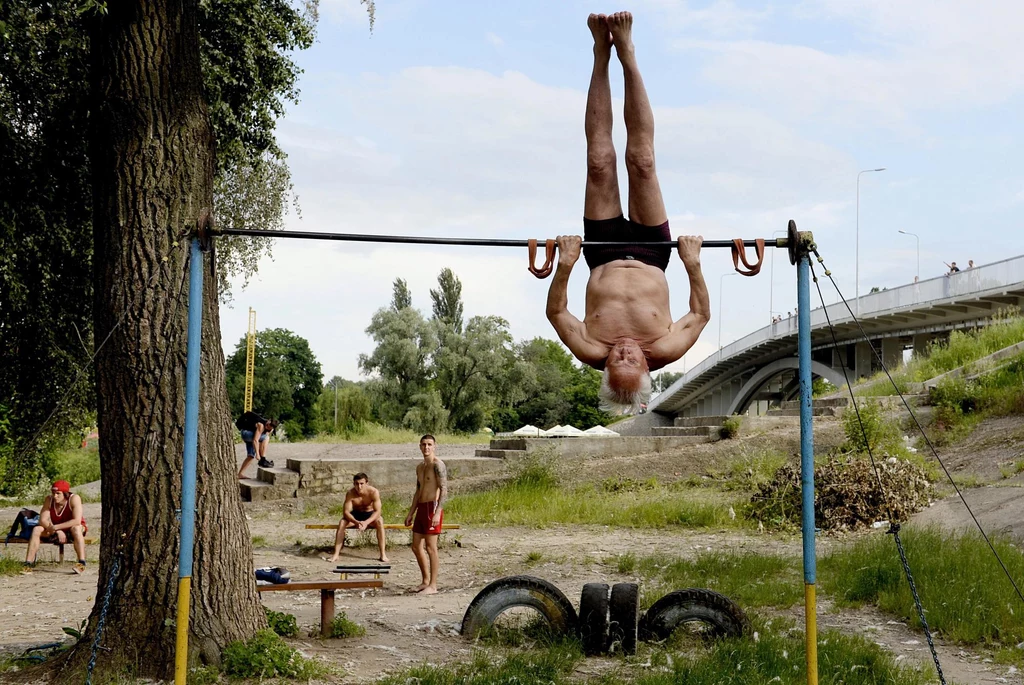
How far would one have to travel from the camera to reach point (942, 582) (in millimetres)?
8172

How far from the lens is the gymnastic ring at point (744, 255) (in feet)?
17.3

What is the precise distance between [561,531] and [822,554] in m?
4.09

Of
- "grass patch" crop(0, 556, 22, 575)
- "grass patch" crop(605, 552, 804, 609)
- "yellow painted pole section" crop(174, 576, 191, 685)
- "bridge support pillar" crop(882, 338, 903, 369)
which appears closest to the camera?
"yellow painted pole section" crop(174, 576, 191, 685)

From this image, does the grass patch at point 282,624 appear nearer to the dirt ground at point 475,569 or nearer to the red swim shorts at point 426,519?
the dirt ground at point 475,569

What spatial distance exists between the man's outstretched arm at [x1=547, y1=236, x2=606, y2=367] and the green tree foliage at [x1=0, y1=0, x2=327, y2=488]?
3.32 m

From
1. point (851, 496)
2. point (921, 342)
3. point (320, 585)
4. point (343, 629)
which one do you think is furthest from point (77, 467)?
point (921, 342)

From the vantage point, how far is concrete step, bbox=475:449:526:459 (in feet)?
59.1

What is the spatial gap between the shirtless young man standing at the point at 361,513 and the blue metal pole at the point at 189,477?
6224 mm

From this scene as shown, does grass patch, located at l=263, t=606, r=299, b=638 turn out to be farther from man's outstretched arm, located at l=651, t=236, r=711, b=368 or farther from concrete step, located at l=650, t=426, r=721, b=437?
concrete step, located at l=650, t=426, r=721, b=437

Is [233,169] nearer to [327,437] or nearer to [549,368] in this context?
[327,437]

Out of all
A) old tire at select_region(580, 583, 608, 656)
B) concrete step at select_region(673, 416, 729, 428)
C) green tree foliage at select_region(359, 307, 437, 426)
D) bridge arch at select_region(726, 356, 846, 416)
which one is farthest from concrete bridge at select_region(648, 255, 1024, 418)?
old tire at select_region(580, 583, 608, 656)

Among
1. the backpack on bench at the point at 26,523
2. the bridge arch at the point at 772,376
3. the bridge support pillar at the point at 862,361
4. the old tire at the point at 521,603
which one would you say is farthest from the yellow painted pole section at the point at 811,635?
the bridge support pillar at the point at 862,361

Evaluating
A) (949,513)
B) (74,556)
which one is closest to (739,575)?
(949,513)

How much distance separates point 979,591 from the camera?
7.86 metres
